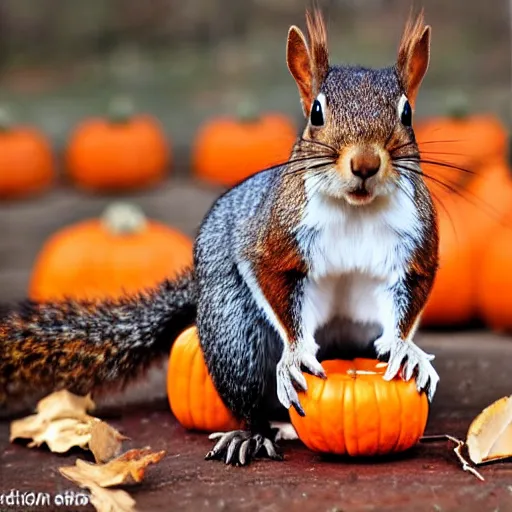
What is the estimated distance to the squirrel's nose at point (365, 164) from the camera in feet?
7.91

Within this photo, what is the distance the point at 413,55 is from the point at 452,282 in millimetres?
2296

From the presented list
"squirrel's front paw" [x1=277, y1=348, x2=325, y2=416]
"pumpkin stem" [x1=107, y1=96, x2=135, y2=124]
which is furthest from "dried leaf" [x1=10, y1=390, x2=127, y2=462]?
"pumpkin stem" [x1=107, y1=96, x2=135, y2=124]

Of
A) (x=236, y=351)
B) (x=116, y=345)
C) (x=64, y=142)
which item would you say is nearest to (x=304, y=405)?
(x=236, y=351)

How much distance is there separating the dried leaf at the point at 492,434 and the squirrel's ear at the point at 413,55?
78 cm

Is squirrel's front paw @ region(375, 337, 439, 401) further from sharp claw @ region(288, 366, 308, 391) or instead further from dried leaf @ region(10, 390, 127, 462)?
dried leaf @ region(10, 390, 127, 462)

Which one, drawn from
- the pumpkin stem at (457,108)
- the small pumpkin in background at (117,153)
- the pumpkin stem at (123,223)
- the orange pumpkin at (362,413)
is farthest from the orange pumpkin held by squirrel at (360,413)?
the small pumpkin in background at (117,153)

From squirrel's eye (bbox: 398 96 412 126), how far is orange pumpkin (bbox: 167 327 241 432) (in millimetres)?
925

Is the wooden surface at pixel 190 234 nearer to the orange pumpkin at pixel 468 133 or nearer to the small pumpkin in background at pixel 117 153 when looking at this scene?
the small pumpkin in background at pixel 117 153

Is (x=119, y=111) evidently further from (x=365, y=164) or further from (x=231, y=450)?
(x=365, y=164)

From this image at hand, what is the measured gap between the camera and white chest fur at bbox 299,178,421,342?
2580 millimetres

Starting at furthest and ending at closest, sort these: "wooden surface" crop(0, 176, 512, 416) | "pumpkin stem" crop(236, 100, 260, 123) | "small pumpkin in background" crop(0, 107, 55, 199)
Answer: "pumpkin stem" crop(236, 100, 260, 123) < "small pumpkin in background" crop(0, 107, 55, 199) < "wooden surface" crop(0, 176, 512, 416)

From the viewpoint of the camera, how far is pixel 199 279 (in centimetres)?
306

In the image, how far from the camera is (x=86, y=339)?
10.7 feet

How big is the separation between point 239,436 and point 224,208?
24.8 inches
